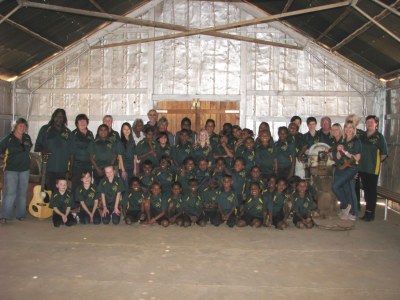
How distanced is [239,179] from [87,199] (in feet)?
7.60

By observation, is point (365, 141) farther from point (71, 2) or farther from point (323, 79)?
point (71, 2)

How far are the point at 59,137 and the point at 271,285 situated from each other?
4204 millimetres

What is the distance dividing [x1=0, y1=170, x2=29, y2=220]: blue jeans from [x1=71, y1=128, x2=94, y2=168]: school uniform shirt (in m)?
0.75

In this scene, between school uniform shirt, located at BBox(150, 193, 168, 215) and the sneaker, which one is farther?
the sneaker

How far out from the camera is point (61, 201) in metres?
6.26

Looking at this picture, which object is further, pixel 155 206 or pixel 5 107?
pixel 5 107

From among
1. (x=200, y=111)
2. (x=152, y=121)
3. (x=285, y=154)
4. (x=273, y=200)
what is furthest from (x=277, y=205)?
(x=200, y=111)

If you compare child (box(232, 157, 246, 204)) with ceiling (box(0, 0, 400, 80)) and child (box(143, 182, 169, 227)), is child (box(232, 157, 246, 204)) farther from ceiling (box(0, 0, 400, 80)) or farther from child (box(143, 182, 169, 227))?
ceiling (box(0, 0, 400, 80))

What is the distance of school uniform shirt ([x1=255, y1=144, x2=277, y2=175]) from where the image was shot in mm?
6758

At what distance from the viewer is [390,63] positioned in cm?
838

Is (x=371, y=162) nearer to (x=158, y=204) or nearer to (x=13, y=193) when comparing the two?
(x=158, y=204)

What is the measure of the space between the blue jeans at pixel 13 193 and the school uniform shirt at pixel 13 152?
0.31ft

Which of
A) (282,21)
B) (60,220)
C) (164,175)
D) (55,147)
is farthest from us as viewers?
(282,21)

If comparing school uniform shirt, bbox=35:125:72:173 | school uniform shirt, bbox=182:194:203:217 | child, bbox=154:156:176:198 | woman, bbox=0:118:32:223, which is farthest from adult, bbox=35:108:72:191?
school uniform shirt, bbox=182:194:203:217
